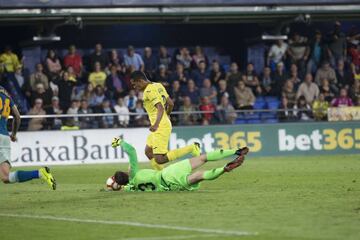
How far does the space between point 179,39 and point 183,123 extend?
18.2 ft

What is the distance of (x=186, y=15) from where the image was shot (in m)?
29.3

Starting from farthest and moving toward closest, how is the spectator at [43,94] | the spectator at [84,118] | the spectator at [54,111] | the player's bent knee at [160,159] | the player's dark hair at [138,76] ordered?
1. the spectator at [43,94]
2. the spectator at [84,118]
3. the spectator at [54,111]
4. the player's bent knee at [160,159]
5. the player's dark hair at [138,76]

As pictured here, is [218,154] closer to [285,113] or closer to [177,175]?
[177,175]

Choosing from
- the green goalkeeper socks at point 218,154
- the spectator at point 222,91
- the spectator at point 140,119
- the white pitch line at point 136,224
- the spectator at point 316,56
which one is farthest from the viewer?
the spectator at point 316,56

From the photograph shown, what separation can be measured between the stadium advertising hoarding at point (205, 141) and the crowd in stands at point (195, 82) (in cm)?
56

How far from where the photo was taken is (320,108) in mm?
A: 28438

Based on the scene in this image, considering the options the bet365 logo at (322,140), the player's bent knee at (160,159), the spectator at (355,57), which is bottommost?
the bet365 logo at (322,140)

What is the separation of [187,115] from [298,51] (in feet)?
17.5

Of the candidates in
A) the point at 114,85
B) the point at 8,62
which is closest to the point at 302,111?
the point at 114,85

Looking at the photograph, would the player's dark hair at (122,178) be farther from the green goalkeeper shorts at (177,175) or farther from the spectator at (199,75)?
the spectator at (199,75)

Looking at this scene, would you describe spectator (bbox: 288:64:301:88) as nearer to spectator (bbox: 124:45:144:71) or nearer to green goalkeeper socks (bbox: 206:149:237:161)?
spectator (bbox: 124:45:144:71)

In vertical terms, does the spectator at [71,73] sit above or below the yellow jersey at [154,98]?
above

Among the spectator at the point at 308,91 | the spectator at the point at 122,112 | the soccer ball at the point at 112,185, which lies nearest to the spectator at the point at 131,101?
the spectator at the point at 122,112

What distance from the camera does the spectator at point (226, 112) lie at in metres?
27.5
